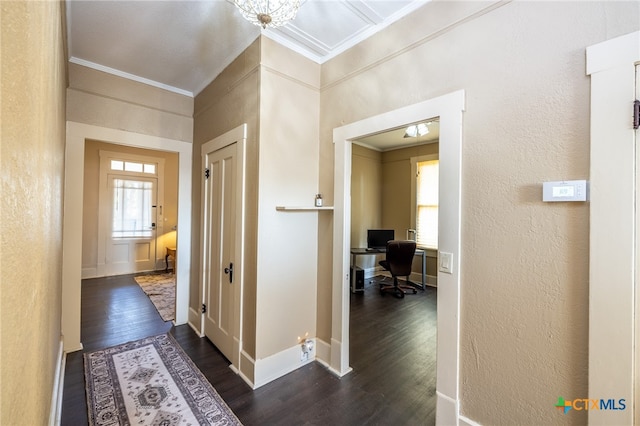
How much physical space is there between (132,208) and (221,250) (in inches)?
180

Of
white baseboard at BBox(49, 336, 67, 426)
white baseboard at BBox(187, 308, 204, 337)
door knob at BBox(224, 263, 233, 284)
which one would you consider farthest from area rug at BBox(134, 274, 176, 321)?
door knob at BBox(224, 263, 233, 284)

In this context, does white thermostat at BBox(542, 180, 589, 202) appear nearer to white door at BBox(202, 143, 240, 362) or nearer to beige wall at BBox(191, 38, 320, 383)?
beige wall at BBox(191, 38, 320, 383)

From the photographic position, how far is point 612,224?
1.24 m

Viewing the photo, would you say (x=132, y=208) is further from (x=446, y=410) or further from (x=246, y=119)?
(x=446, y=410)

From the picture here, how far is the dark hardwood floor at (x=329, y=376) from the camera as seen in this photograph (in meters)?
1.96

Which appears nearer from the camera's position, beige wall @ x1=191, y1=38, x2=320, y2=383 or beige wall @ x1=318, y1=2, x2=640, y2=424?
beige wall @ x1=318, y1=2, x2=640, y2=424

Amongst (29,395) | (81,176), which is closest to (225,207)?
(81,176)

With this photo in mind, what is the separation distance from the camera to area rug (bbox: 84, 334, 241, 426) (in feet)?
6.20

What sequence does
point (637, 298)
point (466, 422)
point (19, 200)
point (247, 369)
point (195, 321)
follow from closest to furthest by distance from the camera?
point (19, 200), point (637, 298), point (466, 422), point (247, 369), point (195, 321)

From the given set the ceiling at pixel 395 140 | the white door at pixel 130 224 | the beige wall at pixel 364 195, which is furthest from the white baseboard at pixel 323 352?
the white door at pixel 130 224

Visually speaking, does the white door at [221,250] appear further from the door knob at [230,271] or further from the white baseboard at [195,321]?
the white baseboard at [195,321]

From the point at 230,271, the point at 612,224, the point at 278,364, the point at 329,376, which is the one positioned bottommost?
the point at 329,376

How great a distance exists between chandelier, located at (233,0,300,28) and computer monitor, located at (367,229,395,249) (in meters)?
4.61

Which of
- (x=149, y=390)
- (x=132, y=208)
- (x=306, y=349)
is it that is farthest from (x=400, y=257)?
(x=132, y=208)
